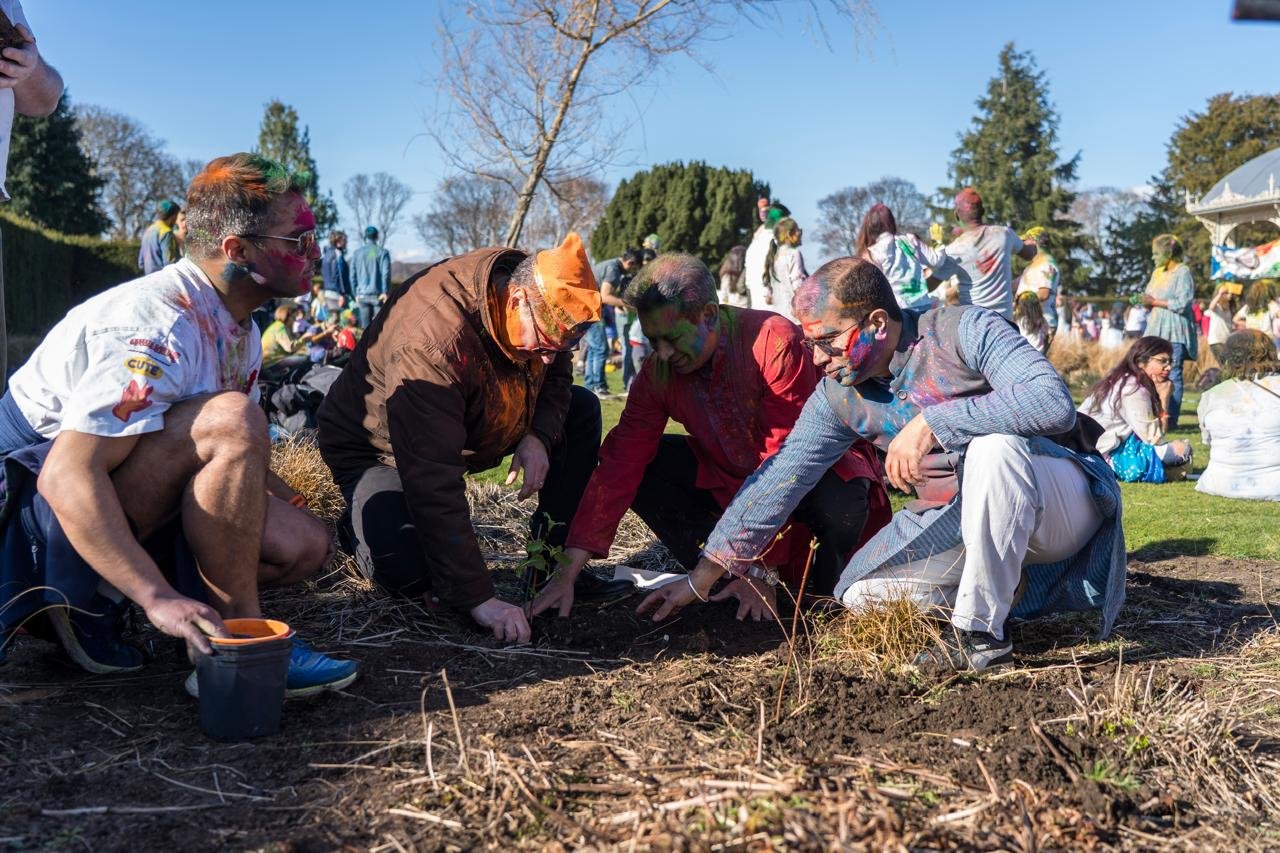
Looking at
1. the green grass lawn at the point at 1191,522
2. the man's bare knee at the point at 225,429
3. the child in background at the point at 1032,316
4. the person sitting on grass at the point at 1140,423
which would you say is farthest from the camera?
the child in background at the point at 1032,316

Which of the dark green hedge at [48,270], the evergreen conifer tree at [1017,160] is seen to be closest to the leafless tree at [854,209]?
the evergreen conifer tree at [1017,160]

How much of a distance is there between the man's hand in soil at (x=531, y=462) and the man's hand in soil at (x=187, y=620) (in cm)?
145

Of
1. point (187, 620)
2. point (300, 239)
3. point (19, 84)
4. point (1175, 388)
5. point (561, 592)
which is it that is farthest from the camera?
point (1175, 388)

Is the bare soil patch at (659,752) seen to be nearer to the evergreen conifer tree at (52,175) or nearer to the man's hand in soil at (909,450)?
the man's hand in soil at (909,450)

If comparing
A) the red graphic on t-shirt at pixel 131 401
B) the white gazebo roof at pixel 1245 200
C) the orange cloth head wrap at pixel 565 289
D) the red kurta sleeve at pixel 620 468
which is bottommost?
the red kurta sleeve at pixel 620 468

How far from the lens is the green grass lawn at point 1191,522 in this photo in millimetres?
5195

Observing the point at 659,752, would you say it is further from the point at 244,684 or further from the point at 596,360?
the point at 596,360

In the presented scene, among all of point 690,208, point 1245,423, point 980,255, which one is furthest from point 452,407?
point 690,208

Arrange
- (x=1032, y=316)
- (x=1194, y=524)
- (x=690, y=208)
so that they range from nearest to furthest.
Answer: (x=1194, y=524) < (x=1032, y=316) < (x=690, y=208)

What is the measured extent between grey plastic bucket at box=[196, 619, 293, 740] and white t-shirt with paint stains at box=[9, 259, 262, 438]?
0.60 metres

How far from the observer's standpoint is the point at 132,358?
8.43 feet

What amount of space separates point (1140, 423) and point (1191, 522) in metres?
1.89

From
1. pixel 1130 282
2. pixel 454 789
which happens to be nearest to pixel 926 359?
pixel 454 789

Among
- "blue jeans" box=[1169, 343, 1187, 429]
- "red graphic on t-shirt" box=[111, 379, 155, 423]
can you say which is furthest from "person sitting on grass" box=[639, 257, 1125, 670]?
"blue jeans" box=[1169, 343, 1187, 429]
